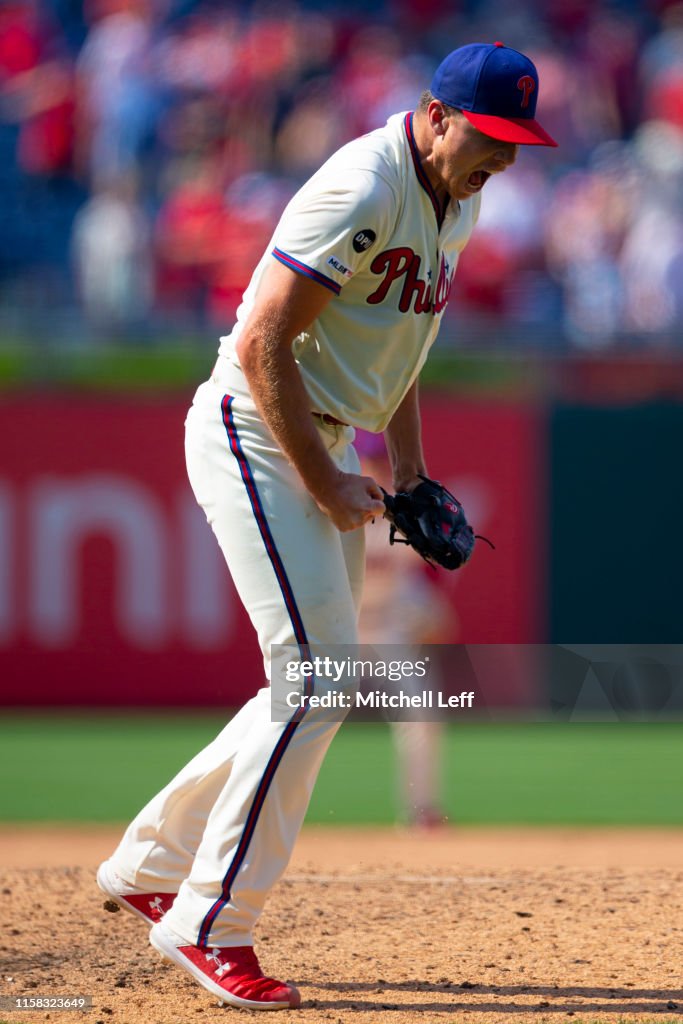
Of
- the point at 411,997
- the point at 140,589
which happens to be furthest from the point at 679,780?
the point at 411,997

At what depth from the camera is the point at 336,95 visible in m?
12.0

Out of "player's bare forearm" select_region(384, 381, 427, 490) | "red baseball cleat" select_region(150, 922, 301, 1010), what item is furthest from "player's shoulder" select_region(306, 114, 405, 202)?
"red baseball cleat" select_region(150, 922, 301, 1010)

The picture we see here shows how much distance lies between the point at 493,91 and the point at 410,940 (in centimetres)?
239

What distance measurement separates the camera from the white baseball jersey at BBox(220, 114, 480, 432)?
333 cm

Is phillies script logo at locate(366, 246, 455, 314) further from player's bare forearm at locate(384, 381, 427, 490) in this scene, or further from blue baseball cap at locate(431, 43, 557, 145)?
player's bare forearm at locate(384, 381, 427, 490)

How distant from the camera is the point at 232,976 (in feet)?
11.6

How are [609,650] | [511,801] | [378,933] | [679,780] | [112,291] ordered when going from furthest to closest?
1. [112,291]
2. [609,650]
3. [679,780]
4. [511,801]
5. [378,933]

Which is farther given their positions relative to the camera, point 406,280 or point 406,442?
point 406,442

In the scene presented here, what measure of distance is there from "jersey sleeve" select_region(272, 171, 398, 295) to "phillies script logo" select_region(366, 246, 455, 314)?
8cm

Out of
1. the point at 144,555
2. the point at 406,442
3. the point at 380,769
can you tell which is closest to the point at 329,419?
the point at 406,442

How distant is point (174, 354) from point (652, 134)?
4.50 meters

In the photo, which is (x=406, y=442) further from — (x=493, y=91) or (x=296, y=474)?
(x=493, y=91)

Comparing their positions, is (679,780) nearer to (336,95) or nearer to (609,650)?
(609,650)

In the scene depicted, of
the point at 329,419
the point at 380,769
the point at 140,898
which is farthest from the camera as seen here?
the point at 380,769
